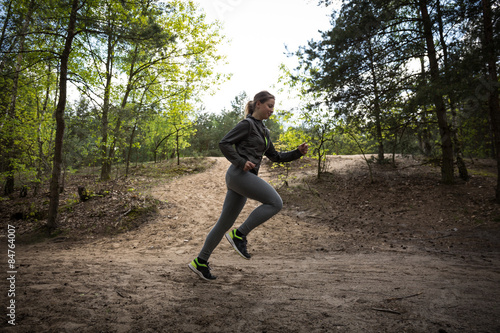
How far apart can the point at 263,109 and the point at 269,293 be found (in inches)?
79.2

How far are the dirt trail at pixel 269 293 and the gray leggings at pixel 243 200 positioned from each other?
0.63 meters

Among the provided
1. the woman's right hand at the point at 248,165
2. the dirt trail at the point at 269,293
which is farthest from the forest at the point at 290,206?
the woman's right hand at the point at 248,165

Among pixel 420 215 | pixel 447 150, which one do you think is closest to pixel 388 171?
pixel 447 150

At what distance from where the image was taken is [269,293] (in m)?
2.54

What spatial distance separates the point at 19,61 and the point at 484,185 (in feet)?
57.5

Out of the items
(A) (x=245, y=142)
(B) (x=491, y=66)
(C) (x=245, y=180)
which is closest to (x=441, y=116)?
(B) (x=491, y=66)

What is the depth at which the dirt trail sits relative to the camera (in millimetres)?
1864

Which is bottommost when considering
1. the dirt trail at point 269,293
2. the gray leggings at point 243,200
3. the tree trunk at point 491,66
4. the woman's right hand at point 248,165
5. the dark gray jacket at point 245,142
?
the dirt trail at point 269,293

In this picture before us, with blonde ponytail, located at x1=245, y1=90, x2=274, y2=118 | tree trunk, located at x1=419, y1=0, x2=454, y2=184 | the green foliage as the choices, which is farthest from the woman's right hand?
tree trunk, located at x1=419, y1=0, x2=454, y2=184

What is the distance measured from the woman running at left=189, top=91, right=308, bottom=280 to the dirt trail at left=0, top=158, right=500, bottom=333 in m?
0.53

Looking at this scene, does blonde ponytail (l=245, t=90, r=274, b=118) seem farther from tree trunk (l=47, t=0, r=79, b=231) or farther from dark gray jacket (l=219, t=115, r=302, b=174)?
tree trunk (l=47, t=0, r=79, b=231)

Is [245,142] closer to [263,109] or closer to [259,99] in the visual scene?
[263,109]

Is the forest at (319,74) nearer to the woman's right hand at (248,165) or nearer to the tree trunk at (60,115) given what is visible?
the tree trunk at (60,115)

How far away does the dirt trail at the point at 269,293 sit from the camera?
186 cm
